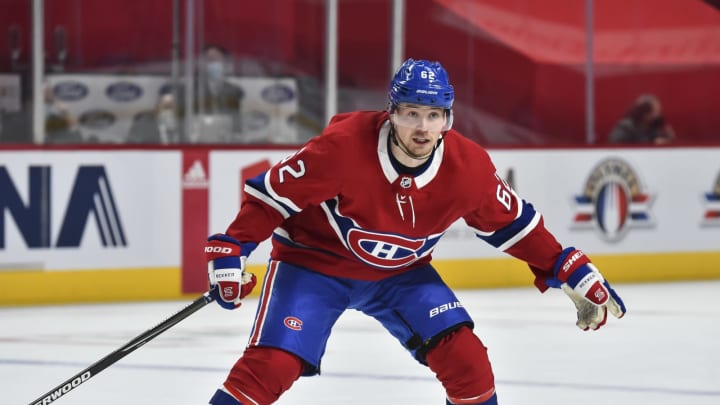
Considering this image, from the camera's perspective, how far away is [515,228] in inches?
153

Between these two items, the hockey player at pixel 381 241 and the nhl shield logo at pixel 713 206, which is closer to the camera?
the hockey player at pixel 381 241

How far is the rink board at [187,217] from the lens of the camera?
764cm

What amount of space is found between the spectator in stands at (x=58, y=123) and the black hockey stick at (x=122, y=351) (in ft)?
13.0

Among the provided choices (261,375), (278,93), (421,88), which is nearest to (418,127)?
(421,88)

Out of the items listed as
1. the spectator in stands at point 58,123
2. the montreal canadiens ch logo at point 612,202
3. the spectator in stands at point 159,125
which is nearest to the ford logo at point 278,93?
the spectator in stands at point 159,125

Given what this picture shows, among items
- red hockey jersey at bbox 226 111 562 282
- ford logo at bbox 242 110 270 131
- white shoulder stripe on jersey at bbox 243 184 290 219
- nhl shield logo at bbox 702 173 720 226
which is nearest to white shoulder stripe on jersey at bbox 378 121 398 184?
red hockey jersey at bbox 226 111 562 282

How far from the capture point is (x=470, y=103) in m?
9.31

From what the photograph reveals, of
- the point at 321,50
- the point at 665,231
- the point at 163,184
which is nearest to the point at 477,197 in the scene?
the point at 163,184

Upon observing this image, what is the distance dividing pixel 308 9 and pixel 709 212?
109 inches

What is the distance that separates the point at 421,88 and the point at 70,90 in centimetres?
467

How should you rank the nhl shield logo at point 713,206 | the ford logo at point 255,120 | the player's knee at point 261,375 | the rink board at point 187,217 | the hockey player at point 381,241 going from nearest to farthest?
the player's knee at point 261,375, the hockey player at point 381,241, the rink board at point 187,217, the ford logo at point 255,120, the nhl shield logo at point 713,206

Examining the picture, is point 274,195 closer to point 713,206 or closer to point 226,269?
Result: point 226,269

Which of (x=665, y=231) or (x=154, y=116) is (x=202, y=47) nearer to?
(x=154, y=116)

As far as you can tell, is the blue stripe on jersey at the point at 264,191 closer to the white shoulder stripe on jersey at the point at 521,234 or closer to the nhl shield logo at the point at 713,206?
the white shoulder stripe on jersey at the point at 521,234
